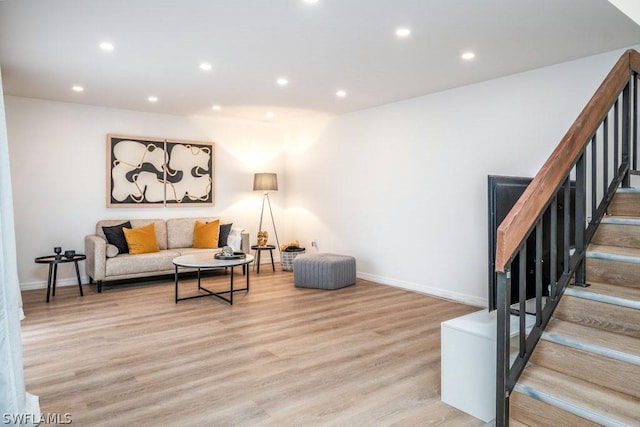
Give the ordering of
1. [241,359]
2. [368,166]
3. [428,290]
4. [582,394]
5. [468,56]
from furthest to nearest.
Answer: [368,166] < [428,290] < [468,56] < [241,359] < [582,394]

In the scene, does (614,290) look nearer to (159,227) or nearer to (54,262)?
(54,262)

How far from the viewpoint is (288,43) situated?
3457 millimetres

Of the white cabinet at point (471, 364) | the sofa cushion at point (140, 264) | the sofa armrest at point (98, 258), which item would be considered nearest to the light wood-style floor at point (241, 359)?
the white cabinet at point (471, 364)

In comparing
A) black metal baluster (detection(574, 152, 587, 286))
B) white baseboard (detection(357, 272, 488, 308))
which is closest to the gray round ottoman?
white baseboard (detection(357, 272, 488, 308))

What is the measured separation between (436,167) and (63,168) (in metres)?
4.94

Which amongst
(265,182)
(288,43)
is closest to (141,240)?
(265,182)

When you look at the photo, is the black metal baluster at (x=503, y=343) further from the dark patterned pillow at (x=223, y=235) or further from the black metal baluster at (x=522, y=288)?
the dark patterned pillow at (x=223, y=235)

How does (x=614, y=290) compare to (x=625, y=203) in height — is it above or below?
below

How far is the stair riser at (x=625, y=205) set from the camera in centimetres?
256

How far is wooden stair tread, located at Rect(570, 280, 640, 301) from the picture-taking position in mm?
2044

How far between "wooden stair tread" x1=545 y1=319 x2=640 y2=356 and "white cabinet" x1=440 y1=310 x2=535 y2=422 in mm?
228

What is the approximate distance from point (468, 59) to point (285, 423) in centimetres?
337

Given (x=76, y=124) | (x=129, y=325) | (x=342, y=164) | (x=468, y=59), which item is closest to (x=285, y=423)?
(x=129, y=325)

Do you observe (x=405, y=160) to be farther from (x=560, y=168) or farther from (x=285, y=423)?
(x=285, y=423)
